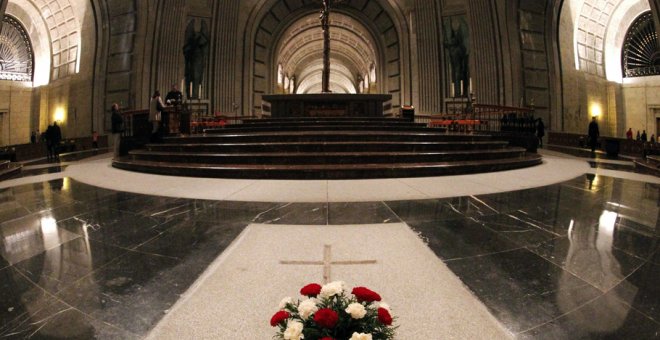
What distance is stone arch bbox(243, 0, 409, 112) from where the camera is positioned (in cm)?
1756

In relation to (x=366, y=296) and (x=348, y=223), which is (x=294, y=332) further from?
(x=348, y=223)

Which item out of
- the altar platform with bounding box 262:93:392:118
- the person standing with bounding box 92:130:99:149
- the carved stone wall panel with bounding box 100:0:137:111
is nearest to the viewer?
the altar platform with bounding box 262:93:392:118

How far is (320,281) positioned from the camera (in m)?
1.49

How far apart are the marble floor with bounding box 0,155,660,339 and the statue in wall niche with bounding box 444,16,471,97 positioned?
42.9 feet

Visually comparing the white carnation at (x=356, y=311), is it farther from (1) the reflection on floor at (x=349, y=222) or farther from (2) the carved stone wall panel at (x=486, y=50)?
(2) the carved stone wall panel at (x=486, y=50)

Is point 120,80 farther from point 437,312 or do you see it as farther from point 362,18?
point 437,312

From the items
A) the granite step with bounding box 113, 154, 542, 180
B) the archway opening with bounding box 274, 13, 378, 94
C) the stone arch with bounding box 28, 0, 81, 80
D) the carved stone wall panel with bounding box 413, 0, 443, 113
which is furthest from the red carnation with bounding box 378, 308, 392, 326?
the stone arch with bounding box 28, 0, 81, 80

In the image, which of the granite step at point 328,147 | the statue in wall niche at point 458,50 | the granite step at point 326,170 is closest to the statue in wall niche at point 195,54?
the granite step at point 328,147

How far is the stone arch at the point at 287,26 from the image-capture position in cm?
1756

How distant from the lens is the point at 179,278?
1.56 meters

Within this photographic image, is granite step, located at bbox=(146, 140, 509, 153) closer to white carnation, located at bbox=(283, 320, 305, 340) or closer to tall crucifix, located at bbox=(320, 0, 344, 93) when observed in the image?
white carnation, located at bbox=(283, 320, 305, 340)

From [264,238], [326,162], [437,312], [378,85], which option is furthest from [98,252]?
[378,85]

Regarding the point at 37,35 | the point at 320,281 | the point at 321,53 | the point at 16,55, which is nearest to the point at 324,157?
the point at 320,281

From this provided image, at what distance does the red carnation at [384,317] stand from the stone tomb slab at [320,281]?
264 mm
